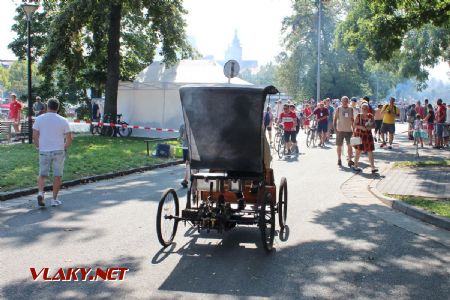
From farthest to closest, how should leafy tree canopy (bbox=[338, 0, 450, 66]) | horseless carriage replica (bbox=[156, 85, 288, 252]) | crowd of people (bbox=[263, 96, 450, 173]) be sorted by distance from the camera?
leafy tree canopy (bbox=[338, 0, 450, 66])
crowd of people (bbox=[263, 96, 450, 173])
horseless carriage replica (bbox=[156, 85, 288, 252])

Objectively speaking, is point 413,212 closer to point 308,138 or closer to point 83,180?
point 83,180

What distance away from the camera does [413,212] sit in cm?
916

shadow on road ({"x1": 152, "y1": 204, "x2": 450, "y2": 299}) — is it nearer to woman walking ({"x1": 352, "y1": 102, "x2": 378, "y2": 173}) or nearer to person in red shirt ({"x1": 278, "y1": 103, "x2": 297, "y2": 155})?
woman walking ({"x1": 352, "y1": 102, "x2": 378, "y2": 173})

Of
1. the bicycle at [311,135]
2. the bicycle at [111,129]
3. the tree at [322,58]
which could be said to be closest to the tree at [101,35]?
the bicycle at [111,129]

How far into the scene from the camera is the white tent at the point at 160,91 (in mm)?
28208

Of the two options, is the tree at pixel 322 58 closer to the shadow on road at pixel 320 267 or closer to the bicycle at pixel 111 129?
the bicycle at pixel 111 129

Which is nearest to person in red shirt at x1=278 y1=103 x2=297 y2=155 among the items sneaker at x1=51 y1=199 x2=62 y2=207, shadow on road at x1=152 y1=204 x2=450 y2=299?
sneaker at x1=51 y1=199 x2=62 y2=207

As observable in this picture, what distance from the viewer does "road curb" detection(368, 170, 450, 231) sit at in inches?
327

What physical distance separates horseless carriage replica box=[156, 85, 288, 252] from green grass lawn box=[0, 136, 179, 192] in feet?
17.5

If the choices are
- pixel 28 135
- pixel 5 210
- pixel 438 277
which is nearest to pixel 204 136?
pixel 438 277

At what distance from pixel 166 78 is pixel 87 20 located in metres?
4.72

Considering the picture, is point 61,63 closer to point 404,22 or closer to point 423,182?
point 404,22

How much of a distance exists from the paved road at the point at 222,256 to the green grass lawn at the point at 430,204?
20.0 inches

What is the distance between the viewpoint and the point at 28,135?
2227cm
